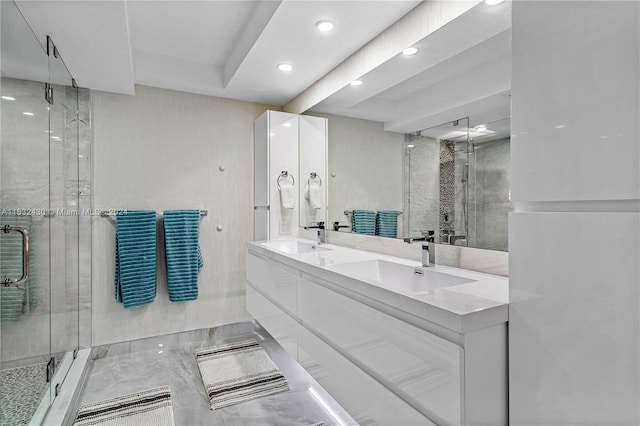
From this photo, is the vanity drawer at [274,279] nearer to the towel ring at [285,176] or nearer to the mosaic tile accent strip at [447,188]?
the towel ring at [285,176]

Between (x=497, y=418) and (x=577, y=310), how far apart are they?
40cm

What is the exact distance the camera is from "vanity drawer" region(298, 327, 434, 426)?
3.66 feet

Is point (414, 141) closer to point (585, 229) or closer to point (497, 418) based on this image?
point (585, 229)

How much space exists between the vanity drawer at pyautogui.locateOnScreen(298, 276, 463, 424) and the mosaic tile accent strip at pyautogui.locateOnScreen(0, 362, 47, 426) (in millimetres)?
1338

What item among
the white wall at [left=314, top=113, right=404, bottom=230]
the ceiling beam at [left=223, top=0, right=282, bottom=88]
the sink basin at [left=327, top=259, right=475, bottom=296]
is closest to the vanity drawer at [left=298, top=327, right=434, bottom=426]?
the sink basin at [left=327, top=259, right=475, bottom=296]

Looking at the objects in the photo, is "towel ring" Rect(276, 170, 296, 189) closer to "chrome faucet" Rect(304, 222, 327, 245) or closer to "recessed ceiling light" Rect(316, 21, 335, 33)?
"chrome faucet" Rect(304, 222, 327, 245)

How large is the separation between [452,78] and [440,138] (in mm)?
279

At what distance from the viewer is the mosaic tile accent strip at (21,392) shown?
1450 millimetres

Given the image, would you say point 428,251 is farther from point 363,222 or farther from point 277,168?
point 277,168

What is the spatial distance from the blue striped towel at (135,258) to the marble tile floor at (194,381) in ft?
1.34

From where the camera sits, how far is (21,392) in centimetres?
159

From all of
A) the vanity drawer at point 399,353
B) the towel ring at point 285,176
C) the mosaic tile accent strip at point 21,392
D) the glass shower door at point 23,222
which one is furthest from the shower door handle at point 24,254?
the towel ring at point 285,176

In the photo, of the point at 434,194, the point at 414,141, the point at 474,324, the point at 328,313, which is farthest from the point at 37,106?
the point at 474,324

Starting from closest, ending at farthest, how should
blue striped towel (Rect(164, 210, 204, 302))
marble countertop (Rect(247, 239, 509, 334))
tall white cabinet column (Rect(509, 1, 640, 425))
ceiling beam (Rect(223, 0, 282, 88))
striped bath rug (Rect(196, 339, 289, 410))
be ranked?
tall white cabinet column (Rect(509, 1, 640, 425)) → marble countertop (Rect(247, 239, 509, 334)) → ceiling beam (Rect(223, 0, 282, 88)) → striped bath rug (Rect(196, 339, 289, 410)) → blue striped towel (Rect(164, 210, 204, 302))
